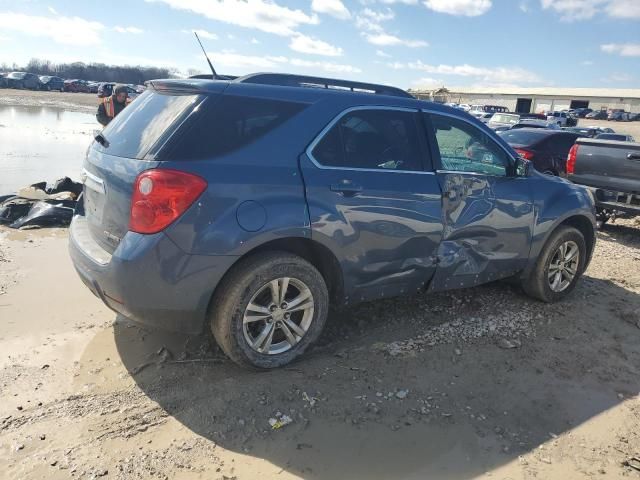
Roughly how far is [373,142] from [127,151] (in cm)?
168

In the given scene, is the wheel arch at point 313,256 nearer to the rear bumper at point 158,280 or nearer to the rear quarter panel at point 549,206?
the rear bumper at point 158,280

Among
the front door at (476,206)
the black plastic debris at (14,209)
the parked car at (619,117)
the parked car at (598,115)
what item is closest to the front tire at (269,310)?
the front door at (476,206)

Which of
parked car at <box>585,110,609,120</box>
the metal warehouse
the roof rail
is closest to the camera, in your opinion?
the roof rail

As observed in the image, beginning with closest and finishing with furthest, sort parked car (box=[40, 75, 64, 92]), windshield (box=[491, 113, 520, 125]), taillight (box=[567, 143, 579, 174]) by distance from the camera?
taillight (box=[567, 143, 579, 174]) → windshield (box=[491, 113, 520, 125]) → parked car (box=[40, 75, 64, 92])

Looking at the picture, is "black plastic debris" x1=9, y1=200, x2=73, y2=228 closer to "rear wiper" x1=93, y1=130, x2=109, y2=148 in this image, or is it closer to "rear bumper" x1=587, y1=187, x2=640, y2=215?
"rear wiper" x1=93, y1=130, x2=109, y2=148

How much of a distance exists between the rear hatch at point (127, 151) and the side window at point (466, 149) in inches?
72.0

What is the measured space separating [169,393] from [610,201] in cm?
725

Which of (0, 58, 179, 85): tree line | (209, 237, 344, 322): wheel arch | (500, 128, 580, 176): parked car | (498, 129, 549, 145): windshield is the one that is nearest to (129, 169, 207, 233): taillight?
(209, 237, 344, 322): wheel arch

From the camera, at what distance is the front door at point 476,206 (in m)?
→ 4.11

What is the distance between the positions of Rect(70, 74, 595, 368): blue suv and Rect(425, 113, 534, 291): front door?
0.6 inches

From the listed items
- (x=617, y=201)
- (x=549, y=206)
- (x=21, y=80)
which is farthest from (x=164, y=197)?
(x=21, y=80)

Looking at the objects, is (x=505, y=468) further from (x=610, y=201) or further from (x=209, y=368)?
(x=610, y=201)

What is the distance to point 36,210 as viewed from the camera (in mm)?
6887

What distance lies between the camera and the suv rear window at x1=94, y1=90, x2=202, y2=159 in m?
3.14
